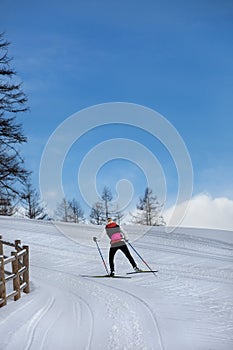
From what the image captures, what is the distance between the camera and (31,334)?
8.00m

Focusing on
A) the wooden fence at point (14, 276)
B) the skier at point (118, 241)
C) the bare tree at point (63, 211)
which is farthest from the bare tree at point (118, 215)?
the wooden fence at point (14, 276)

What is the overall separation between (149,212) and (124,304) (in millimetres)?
35579

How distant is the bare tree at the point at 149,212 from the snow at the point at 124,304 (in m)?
23.1

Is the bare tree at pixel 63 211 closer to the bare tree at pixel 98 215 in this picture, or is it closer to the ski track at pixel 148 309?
the bare tree at pixel 98 215

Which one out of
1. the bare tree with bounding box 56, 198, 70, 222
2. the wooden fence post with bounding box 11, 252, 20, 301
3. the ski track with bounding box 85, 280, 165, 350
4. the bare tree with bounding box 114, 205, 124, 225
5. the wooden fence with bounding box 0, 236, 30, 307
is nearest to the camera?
the ski track with bounding box 85, 280, 165, 350

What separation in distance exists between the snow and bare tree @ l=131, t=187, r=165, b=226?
23.1 m

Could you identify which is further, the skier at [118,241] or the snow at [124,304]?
the skier at [118,241]

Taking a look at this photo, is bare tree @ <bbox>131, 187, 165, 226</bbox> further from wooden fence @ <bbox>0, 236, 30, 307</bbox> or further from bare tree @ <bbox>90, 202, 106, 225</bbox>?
wooden fence @ <bbox>0, 236, 30, 307</bbox>

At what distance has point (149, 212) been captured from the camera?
150 feet

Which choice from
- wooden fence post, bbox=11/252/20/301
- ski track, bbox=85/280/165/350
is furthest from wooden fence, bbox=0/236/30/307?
ski track, bbox=85/280/165/350

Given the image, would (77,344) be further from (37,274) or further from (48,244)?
(48,244)

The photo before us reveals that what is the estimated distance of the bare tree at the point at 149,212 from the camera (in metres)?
45.2

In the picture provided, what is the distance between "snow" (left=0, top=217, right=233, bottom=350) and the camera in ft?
25.1

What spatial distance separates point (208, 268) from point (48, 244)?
952cm
